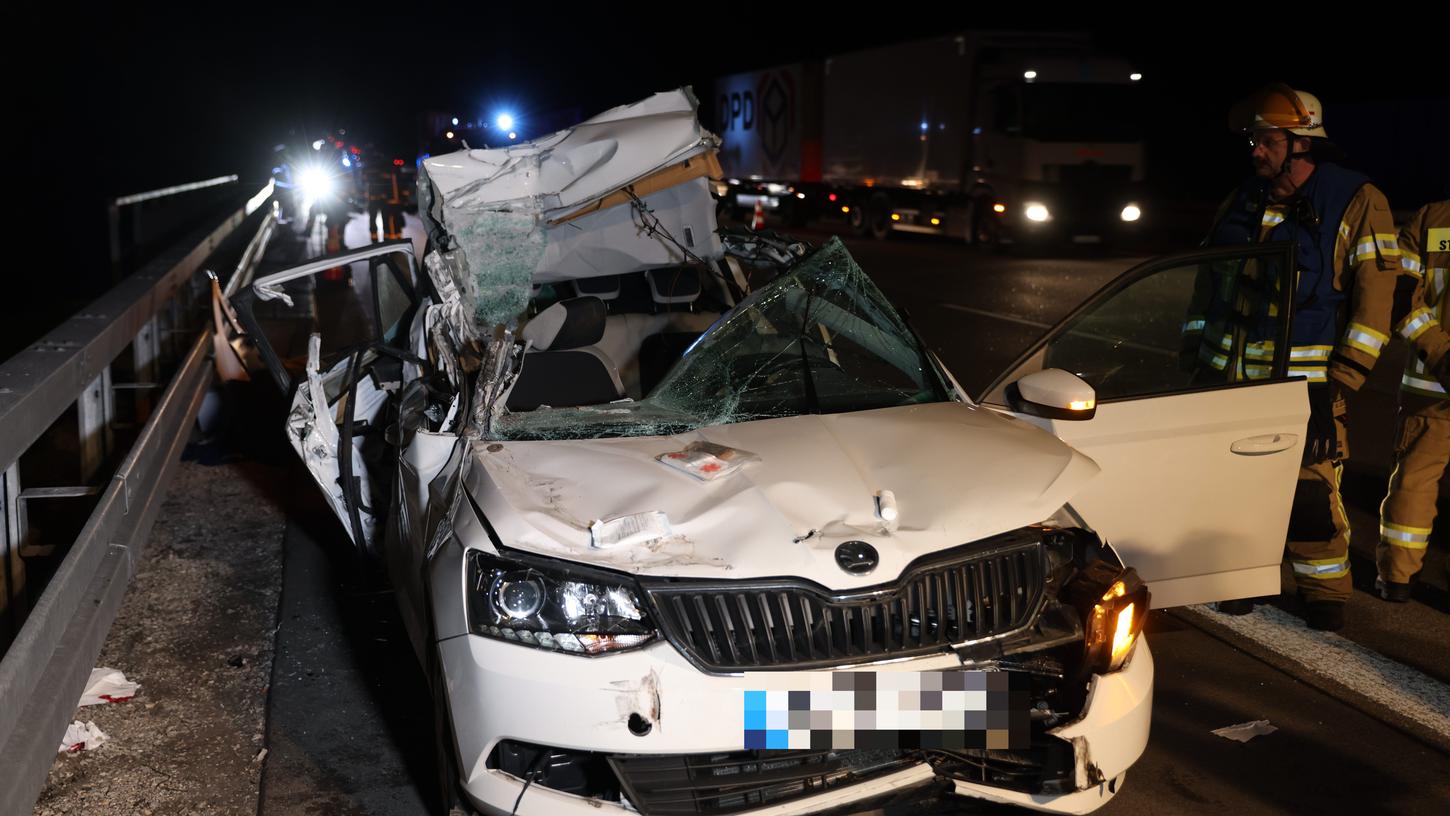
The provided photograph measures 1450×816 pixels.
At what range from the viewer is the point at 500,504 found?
3.14 metres

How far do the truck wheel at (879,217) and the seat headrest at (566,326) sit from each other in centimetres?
2148

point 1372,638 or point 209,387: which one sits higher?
point 209,387

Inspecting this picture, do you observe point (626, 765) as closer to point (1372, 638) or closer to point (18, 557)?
point (18, 557)

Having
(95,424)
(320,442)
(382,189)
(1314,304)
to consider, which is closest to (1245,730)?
(1314,304)

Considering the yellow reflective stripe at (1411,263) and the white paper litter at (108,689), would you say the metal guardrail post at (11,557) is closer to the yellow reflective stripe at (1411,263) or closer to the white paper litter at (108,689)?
the white paper litter at (108,689)

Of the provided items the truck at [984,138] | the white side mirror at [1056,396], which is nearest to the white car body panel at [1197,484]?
the white side mirror at [1056,396]

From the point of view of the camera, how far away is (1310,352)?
4.88 meters

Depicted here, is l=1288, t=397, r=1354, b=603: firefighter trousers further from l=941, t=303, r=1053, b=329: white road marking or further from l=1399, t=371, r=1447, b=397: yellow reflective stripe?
l=941, t=303, r=1053, b=329: white road marking

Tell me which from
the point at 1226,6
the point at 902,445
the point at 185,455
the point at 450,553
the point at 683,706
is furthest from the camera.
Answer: the point at 1226,6

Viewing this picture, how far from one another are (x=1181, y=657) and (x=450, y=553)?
9.18 ft

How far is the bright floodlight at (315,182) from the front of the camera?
23984mm

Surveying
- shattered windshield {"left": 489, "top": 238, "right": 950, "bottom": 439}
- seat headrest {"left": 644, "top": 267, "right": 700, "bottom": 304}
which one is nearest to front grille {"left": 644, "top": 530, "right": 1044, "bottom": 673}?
shattered windshield {"left": 489, "top": 238, "right": 950, "bottom": 439}

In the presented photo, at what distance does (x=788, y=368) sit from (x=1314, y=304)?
7.20 ft

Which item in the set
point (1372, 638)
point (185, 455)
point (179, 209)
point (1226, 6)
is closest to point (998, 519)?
point (1372, 638)
